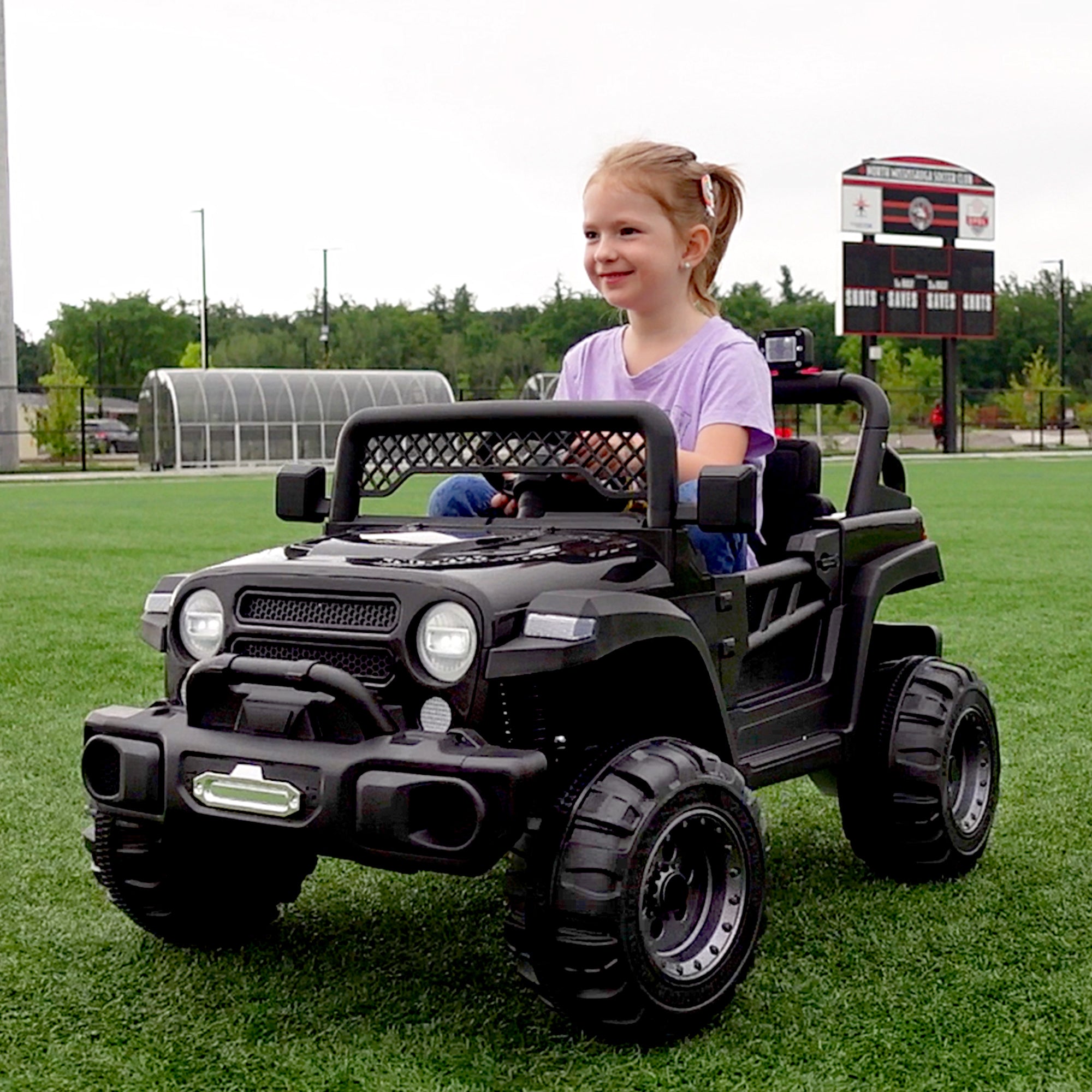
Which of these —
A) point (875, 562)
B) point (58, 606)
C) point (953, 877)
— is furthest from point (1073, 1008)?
point (58, 606)

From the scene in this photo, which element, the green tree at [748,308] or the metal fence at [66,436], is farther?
the green tree at [748,308]

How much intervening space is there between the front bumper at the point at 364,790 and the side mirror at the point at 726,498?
593 mm

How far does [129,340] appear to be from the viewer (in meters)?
81.2

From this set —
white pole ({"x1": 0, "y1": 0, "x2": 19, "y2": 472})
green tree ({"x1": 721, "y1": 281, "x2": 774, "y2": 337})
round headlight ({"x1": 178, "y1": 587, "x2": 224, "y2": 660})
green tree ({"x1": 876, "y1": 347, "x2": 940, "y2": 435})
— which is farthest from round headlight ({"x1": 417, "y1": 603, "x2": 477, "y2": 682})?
green tree ({"x1": 721, "y1": 281, "x2": 774, "y2": 337})

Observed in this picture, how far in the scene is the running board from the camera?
3.49m

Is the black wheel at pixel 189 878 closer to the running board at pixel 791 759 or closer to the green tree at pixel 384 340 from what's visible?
the running board at pixel 791 759

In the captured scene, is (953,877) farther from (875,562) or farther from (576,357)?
(576,357)

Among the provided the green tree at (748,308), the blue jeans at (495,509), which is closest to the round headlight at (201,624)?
the blue jeans at (495,509)

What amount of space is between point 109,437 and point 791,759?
51692 mm

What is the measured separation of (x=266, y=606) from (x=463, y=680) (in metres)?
0.44

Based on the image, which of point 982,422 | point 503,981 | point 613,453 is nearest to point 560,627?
point 613,453

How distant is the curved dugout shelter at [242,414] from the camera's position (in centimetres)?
3694

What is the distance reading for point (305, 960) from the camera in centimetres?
337

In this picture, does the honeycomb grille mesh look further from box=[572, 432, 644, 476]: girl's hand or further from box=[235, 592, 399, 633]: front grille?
box=[235, 592, 399, 633]: front grille
